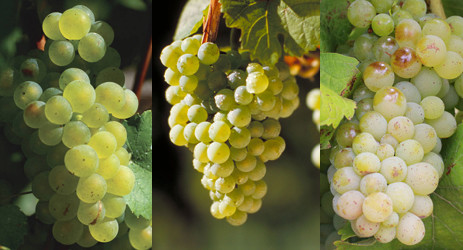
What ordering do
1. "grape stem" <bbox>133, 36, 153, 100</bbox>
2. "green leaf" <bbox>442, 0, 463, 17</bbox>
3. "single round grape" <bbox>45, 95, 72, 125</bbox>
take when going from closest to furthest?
"single round grape" <bbox>45, 95, 72, 125</bbox>
"grape stem" <bbox>133, 36, 153, 100</bbox>
"green leaf" <bbox>442, 0, 463, 17</bbox>

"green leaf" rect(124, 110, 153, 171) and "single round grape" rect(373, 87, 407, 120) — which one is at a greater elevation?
"single round grape" rect(373, 87, 407, 120)

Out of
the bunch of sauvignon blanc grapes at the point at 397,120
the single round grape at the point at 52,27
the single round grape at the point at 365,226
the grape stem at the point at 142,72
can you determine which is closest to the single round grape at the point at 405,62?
the bunch of sauvignon blanc grapes at the point at 397,120

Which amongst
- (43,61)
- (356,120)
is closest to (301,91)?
(356,120)

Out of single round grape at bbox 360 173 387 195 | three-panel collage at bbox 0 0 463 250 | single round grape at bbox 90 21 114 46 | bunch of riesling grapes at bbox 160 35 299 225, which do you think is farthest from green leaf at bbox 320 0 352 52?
single round grape at bbox 90 21 114 46

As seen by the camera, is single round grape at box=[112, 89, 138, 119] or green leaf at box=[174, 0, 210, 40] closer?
single round grape at box=[112, 89, 138, 119]

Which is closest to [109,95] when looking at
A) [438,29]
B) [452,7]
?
[438,29]

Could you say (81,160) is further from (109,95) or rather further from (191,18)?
(191,18)

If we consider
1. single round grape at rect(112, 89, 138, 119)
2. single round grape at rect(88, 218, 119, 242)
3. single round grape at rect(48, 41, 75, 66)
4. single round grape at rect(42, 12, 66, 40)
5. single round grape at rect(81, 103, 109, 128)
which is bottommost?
single round grape at rect(88, 218, 119, 242)

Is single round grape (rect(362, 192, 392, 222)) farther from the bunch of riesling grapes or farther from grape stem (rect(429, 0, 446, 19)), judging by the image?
grape stem (rect(429, 0, 446, 19))

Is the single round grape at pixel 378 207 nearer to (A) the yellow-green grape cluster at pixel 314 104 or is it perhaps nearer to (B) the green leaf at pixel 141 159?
(A) the yellow-green grape cluster at pixel 314 104
